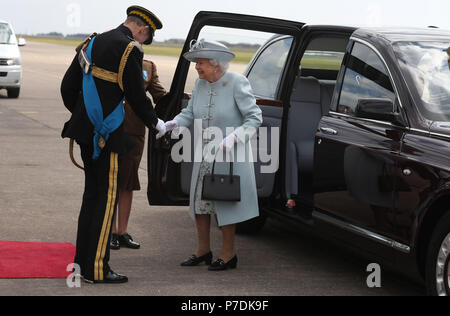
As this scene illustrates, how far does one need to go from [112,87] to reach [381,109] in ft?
5.92

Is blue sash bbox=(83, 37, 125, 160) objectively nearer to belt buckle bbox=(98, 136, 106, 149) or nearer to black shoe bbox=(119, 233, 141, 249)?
belt buckle bbox=(98, 136, 106, 149)

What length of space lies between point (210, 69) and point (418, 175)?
1.93 meters

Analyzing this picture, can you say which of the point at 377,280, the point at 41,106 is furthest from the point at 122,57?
the point at 41,106

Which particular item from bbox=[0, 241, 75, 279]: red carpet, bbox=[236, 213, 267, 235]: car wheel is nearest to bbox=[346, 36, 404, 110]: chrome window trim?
bbox=[236, 213, 267, 235]: car wheel

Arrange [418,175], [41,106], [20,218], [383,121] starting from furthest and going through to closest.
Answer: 1. [41,106]
2. [20,218]
3. [383,121]
4. [418,175]

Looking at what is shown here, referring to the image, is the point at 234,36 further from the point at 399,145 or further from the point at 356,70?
the point at 399,145

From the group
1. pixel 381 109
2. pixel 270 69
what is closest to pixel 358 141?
pixel 381 109

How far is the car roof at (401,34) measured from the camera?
6125 mm

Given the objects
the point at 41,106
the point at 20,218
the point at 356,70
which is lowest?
the point at 41,106

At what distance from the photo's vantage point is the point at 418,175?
5.21m

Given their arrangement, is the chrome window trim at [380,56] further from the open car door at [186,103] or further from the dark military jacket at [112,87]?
the dark military jacket at [112,87]

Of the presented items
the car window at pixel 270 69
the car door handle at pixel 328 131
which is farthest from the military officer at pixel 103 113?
the car window at pixel 270 69

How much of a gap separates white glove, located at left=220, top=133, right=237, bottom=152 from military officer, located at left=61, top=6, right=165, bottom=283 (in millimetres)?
489

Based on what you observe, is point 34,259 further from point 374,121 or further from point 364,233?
point 374,121
